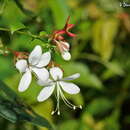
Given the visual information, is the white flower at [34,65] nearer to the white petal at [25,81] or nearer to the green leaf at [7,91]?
the white petal at [25,81]

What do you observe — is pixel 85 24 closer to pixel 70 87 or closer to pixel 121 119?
pixel 121 119

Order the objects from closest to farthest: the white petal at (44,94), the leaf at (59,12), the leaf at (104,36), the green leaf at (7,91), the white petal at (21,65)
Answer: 1. the white petal at (21,65)
2. the white petal at (44,94)
3. the green leaf at (7,91)
4. the leaf at (59,12)
5. the leaf at (104,36)

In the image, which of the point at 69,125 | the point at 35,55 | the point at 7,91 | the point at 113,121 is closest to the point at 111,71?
the point at 113,121

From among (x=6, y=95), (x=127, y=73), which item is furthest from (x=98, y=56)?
(x=6, y=95)

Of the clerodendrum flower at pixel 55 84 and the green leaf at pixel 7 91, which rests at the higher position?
the clerodendrum flower at pixel 55 84

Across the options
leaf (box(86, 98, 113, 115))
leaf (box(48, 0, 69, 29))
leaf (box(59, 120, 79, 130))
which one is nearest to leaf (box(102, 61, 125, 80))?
leaf (box(86, 98, 113, 115))

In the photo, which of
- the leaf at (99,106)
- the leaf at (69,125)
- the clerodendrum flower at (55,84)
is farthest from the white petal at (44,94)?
the leaf at (99,106)

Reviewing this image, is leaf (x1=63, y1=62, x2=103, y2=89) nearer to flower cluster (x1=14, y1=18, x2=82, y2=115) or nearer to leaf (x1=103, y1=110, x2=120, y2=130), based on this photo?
leaf (x1=103, y1=110, x2=120, y2=130)
